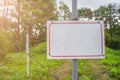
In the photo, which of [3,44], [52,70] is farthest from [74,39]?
[3,44]

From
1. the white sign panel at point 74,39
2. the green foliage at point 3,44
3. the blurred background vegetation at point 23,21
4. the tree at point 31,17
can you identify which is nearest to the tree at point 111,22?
the blurred background vegetation at point 23,21

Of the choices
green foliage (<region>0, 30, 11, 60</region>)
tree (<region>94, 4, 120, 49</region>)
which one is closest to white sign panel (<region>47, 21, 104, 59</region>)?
green foliage (<region>0, 30, 11, 60</region>)

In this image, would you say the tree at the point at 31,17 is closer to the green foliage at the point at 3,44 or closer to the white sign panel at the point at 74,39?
the green foliage at the point at 3,44

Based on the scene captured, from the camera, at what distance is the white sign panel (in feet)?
5.43

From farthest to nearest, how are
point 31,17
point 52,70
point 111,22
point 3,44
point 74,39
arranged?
point 111,22 → point 31,17 → point 3,44 → point 52,70 → point 74,39

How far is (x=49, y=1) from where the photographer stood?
16.5 m

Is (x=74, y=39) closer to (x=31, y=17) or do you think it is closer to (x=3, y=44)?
(x=3, y=44)

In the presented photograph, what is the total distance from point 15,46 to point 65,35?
11.8 m

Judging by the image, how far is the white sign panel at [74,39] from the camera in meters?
1.65

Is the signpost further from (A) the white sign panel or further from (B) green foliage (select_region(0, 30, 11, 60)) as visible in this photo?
(B) green foliage (select_region(0, 30, 11, 60))

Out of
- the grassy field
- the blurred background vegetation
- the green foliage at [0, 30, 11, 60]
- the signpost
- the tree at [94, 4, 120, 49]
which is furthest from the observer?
the tree at [94, 4, 120, 49]

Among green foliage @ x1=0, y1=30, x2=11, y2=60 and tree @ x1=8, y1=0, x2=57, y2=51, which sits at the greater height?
tree @ x1=8, y1=0, x2=57, y2=51

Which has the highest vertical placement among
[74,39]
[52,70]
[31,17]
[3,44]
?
[31,17]

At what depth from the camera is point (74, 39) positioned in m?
1.66
